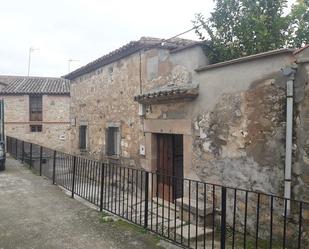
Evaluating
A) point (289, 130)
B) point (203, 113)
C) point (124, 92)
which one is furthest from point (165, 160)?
point (289, 130)

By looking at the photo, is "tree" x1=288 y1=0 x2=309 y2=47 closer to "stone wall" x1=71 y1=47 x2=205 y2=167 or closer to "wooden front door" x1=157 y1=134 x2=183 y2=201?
"stone wall" x1=71 y1=47 x2=205 y2=167

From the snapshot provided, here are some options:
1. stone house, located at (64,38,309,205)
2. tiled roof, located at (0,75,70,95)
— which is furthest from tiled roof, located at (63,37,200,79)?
tiled roof, located at (0,75,70,95)

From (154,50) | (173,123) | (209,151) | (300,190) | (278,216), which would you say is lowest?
(278,216)

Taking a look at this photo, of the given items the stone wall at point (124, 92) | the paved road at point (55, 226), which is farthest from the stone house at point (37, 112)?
the paved road at point (55, 226)

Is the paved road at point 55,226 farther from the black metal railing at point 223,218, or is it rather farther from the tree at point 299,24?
the tree at point 299,24

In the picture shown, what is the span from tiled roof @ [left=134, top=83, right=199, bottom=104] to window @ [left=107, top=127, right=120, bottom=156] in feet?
6.94

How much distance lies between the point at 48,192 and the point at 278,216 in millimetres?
5335

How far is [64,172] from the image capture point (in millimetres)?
8758

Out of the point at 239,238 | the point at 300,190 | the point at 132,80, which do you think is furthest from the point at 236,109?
the point at 132,80

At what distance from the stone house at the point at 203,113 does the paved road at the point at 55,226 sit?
6.19ft

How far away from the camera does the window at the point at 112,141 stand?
9.72m

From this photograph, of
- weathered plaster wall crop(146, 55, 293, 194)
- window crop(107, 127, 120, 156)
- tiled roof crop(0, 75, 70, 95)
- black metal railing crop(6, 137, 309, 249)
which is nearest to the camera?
black metal railing crop(6, 137, 309, 249)

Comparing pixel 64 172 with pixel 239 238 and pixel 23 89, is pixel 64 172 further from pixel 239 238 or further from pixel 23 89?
pixel 23 89

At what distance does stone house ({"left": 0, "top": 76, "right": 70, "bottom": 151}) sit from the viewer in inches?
948
